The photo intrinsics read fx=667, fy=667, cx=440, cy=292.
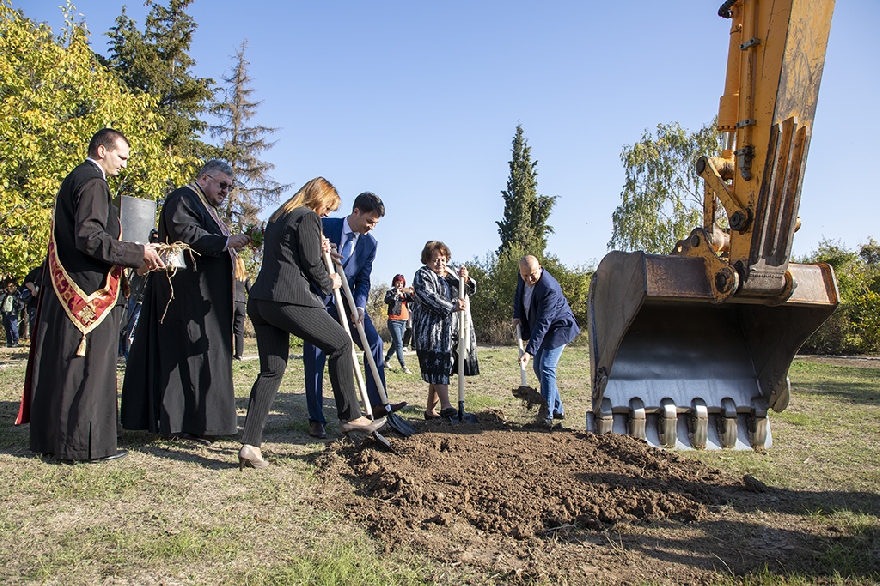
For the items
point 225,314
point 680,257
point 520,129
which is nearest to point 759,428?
point 680,257

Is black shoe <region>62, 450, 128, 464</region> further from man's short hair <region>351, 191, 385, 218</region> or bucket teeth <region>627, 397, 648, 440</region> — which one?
bucket teeth <region>627, 397, 648, 440</region>

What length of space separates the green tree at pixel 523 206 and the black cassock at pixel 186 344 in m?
34.0

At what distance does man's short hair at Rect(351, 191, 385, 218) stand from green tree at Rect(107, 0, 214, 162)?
2317 cm

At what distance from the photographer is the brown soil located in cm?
286

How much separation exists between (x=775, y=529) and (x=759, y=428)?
1970 mm

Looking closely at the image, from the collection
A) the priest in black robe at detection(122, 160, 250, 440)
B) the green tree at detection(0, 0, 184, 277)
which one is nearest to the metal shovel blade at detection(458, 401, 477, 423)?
the priest in black robe at detection(122, 160, 250, 440)

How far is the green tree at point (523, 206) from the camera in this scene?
3894 cm

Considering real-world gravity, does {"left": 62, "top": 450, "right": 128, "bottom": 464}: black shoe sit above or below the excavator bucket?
below

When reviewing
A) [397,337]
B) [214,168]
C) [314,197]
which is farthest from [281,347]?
[397,337]

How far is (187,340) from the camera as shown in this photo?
16.2ft

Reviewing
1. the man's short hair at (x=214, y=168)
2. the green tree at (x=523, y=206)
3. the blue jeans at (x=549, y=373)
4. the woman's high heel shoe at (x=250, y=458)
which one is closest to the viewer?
the woman's high heel shoe at (x=250, y=458)

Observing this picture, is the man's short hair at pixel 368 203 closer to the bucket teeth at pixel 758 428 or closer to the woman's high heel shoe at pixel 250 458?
the woman's high heel shoe at pixel 250 458

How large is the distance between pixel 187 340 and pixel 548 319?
10.7 feet

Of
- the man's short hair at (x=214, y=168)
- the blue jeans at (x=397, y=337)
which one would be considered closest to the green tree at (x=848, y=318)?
the blue jeans at (x=397, y=337)
